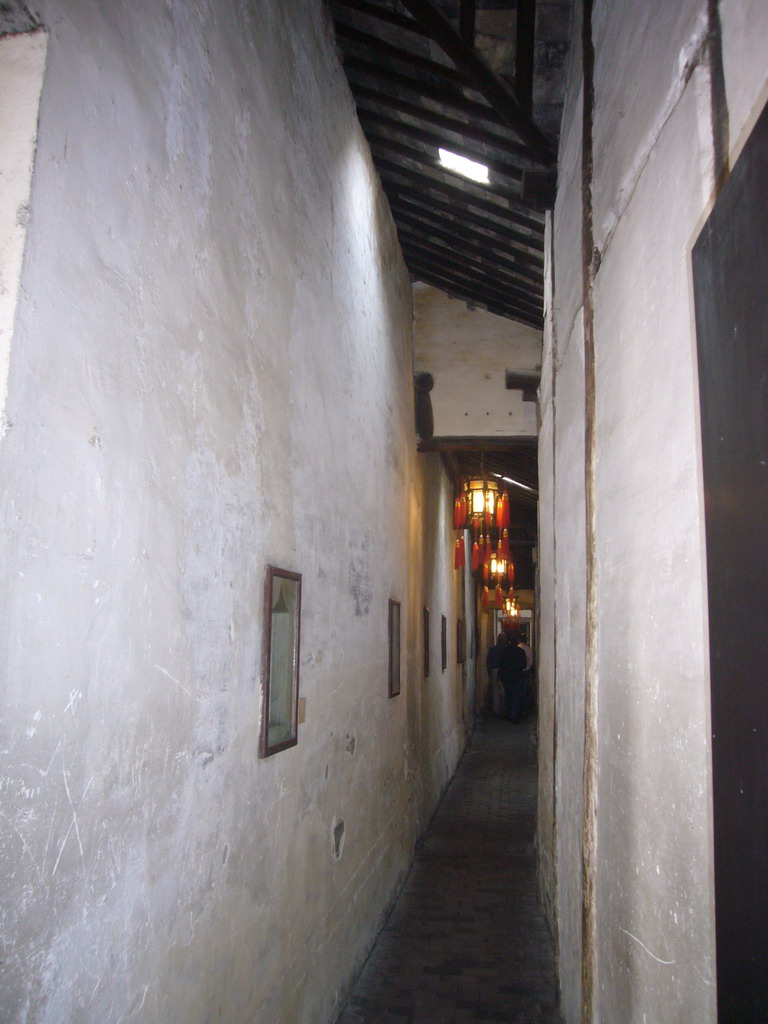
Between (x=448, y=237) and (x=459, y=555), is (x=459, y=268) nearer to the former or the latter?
(x=448, y=237)

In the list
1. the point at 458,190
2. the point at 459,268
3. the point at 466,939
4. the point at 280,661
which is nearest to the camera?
the point at 280,661

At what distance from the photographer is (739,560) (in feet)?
4.26

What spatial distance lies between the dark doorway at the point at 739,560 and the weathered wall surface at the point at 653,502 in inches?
7.0

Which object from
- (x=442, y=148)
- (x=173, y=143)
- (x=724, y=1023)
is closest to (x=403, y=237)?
(x=442, y=148)

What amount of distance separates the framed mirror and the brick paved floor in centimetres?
195

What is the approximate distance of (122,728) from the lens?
6.29ft

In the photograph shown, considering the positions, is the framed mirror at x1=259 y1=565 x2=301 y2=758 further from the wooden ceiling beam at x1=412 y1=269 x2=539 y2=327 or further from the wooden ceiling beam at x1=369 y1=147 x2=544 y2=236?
→ the wooden ceiling beam at x1=412 y1=269 x2=539 y2=327

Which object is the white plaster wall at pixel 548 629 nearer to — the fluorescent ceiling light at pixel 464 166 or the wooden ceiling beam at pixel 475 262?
the fluorescent ceiling light at pixel 464 166

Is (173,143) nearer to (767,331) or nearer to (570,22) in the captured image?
(767,331)

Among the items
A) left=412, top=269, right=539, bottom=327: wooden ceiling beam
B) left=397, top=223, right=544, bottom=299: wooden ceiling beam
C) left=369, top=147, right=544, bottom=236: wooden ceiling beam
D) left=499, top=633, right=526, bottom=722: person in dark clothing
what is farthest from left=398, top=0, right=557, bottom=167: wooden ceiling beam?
left=499, top=633, right=526, bottom=722: person in dark clothing

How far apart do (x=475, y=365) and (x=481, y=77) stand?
11.4 ft

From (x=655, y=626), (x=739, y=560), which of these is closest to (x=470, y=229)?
(x=655, y=626)

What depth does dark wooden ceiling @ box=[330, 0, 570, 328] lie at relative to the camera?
3951mm

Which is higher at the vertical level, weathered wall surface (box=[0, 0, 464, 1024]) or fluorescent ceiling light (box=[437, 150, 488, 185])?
fluorescent ceiling light (box=[437, 150, 488, 185])
